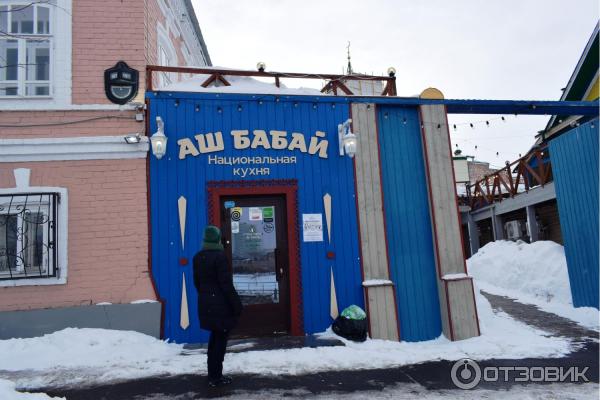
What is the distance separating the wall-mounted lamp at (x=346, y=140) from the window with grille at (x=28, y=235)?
4.53m

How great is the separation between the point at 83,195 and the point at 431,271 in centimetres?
570

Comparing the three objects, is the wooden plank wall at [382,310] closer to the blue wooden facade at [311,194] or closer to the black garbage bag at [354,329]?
the blue wooden facade at [311,194]

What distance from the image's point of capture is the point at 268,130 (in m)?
6.80

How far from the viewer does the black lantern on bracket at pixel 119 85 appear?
6426 millimetres

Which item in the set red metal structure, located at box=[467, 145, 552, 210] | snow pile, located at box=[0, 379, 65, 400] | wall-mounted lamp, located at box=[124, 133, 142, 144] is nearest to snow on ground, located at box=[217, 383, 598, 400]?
snow pile, located at box=[0, 379, 65, 400]

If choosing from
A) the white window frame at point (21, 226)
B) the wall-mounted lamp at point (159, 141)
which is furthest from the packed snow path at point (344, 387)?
the wall-mounted lamp at point (159, 141)

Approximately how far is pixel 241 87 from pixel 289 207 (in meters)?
2.28

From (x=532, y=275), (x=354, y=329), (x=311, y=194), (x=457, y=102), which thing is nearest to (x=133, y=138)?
(x=311, y=194)

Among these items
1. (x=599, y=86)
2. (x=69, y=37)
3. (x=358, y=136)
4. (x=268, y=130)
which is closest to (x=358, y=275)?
(x=358, y=136)

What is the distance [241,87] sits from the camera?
23.1ft

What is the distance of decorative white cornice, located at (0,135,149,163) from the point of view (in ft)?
20.1

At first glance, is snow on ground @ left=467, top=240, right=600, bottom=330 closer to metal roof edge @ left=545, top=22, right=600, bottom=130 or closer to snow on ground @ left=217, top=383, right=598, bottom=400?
snow on ground @ left=217, top=383, right=598, bottom=400
